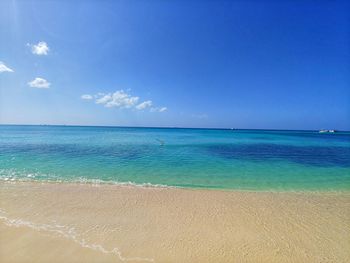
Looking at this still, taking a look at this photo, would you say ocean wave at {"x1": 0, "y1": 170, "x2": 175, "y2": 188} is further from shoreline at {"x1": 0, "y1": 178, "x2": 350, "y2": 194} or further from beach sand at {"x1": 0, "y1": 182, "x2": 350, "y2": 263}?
beach sand at {"x1": 0, "y1": 182, "x2": 350, "y2": 263}

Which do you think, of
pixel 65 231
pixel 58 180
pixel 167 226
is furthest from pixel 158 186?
pixel 58 180

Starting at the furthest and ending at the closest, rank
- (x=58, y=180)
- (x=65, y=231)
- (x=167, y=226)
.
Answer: (x=58, y=180), (x=167, y=226), (x=65, y=231)

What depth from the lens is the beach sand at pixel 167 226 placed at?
3787mm

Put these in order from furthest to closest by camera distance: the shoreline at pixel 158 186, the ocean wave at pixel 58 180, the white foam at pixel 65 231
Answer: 1. the ocean wave at pixel 58 180
2. the shoreline at pixel 158 186
3. the white foam at pixel 65 231

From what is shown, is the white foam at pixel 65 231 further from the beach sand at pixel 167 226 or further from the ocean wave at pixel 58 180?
the ocean wave at pixel 58 180

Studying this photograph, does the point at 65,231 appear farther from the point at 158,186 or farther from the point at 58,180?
the point at 58,180

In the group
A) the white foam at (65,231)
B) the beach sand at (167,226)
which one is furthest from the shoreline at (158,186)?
the white foam at (65,231)

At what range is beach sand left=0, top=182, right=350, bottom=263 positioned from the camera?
3.79m

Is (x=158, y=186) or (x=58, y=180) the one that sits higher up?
(x=58, y=180)

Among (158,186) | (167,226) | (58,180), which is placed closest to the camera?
(167,226)

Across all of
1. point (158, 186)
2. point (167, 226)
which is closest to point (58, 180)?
point (158, 186)

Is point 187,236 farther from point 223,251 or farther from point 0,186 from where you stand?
point 0,186

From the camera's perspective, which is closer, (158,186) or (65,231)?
(65,231)

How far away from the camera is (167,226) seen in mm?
4828
